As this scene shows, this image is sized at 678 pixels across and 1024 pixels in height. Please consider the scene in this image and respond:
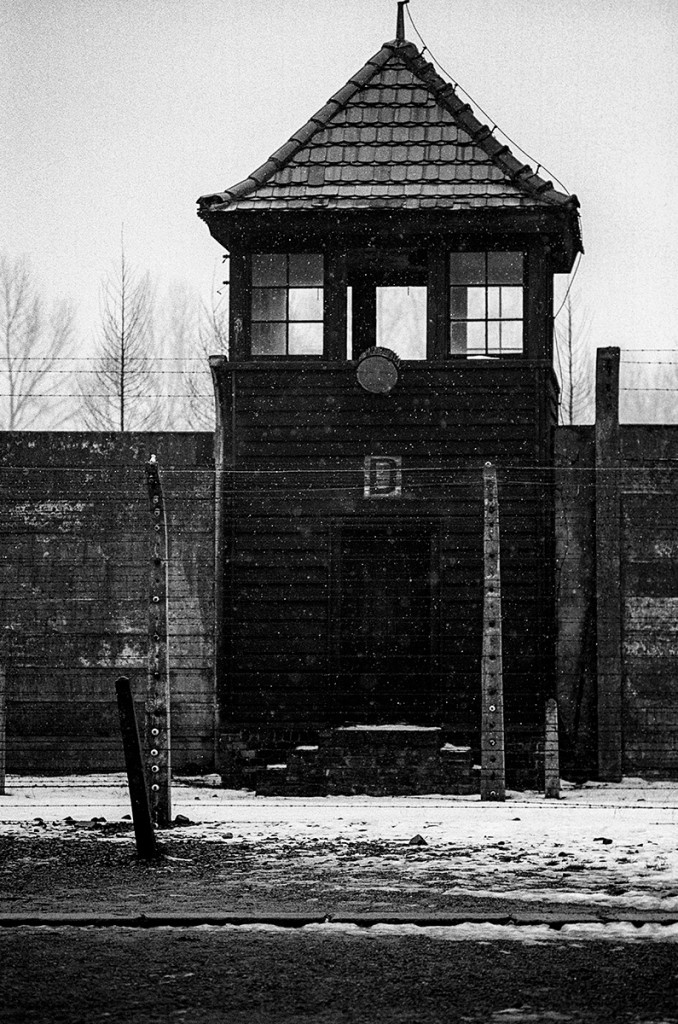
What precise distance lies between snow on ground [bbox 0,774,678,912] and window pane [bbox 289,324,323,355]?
4924 mm

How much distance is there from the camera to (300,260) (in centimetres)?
1598

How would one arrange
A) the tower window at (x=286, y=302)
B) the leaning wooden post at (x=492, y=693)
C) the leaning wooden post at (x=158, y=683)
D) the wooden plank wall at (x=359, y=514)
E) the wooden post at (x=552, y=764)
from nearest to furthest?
the leaning wooden post at (x=158, y=683) < the leaning wooden post at (x=492, y=693) < the wooden post at (x=552, y=764) < the wooden plank wall at (x=359, y=514) < the tower window at (x=286, y=302)

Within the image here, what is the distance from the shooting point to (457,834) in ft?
34.1

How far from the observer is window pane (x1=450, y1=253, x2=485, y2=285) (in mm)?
15828

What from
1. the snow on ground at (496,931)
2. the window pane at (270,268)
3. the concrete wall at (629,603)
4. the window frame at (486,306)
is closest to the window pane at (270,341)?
the window pane at (270,268)

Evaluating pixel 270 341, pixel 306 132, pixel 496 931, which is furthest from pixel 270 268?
pixel 496 931

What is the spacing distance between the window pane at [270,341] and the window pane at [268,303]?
0.14 m

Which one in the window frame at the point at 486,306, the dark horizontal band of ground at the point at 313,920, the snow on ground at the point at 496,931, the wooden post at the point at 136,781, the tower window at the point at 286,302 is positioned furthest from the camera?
the tower window at the point at 286,302

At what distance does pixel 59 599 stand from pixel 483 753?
5455mm

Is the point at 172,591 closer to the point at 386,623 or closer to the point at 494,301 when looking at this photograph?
the point at 386,623

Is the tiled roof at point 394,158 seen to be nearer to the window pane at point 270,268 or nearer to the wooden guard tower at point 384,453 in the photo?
the wooden guard tower at point 384,453

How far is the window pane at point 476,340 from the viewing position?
1579cm

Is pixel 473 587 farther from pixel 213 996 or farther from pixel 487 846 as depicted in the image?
pixel 213 996

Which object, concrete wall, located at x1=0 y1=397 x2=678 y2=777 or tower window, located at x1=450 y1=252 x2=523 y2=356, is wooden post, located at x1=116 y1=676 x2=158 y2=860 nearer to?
concrete wall, located at x1=0 y1=397 x2=678 y2=777
